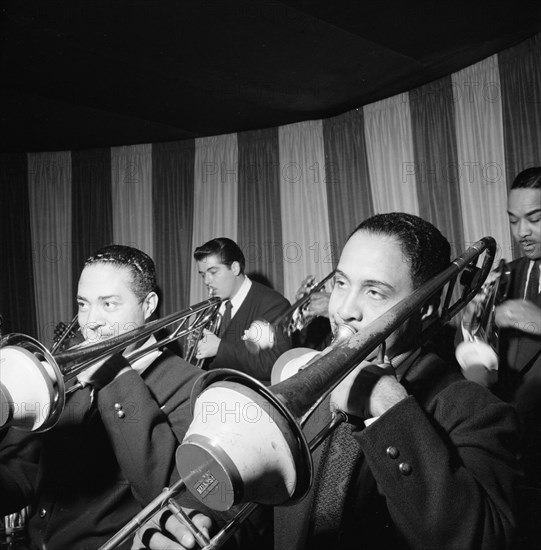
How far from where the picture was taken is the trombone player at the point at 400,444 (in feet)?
3.08

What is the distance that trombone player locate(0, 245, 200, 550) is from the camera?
1.44 metres

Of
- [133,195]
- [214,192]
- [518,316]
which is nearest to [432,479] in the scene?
[518,316]

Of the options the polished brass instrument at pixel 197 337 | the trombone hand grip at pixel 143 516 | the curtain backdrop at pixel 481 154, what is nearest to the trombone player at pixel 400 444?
the trombone hand grip at pixel 143 516

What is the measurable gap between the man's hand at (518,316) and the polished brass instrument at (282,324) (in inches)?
53.5

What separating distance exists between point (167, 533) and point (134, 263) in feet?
3.42

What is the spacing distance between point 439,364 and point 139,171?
527 centimetres

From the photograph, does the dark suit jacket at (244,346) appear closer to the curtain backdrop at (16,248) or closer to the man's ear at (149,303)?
the man's ear at (149,303)

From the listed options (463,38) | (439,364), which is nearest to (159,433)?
(439,364)

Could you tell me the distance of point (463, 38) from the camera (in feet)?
11.6

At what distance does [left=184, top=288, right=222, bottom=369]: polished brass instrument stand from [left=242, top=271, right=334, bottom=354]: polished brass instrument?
0.99 feet

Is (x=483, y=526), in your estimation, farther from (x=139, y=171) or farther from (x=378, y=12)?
(x=139, y=171)

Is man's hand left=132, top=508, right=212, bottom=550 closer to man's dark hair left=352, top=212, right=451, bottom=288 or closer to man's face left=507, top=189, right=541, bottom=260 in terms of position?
man's dark hair left=352, top=212, right=451, bottom=288

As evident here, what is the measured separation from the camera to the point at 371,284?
4.17ft

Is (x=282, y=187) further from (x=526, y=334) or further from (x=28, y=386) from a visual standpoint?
(x=28, y=386)
